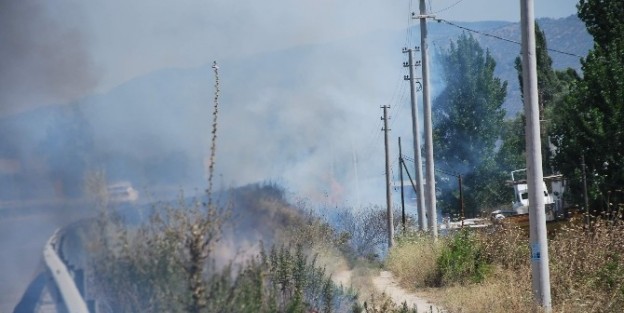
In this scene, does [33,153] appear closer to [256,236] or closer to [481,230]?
[256,236]

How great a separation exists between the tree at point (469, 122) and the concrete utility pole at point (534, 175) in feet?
129

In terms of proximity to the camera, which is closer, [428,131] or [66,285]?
[66,285]

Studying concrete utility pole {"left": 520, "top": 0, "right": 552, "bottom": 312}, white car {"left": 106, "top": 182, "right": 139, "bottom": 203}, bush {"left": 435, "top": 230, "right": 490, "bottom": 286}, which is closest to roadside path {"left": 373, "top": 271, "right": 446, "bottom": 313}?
bush {"left": 435, "top": 230, "right": 490, "bottom": 286}

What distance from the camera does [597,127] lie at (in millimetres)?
28203

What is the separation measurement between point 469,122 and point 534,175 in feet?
132

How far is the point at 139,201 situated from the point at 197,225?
762 millimetres

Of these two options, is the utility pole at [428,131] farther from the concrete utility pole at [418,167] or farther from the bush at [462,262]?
the bush at [462,262]

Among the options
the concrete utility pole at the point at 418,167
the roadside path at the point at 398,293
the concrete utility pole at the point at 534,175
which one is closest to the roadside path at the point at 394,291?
the roadside path at the point at 398,293

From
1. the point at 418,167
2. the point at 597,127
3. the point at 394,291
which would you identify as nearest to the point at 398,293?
the point at 394,291

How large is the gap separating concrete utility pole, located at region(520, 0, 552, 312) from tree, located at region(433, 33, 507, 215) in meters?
39.4

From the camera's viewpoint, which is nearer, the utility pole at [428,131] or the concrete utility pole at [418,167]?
the utility pole at [428,131]

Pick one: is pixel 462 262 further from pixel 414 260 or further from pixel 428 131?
pixel 428 131

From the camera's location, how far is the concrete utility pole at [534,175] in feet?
47.2

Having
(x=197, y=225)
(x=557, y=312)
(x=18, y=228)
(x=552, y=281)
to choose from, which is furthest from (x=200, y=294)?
(x=552, y=281)
